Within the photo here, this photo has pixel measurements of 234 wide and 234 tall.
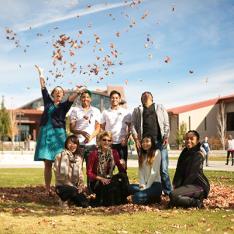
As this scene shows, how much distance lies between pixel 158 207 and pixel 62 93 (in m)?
3.07

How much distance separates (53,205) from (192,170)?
8.72 feet

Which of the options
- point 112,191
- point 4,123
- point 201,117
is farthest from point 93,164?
point 4,123

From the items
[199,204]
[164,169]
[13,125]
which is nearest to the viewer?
[199,204]

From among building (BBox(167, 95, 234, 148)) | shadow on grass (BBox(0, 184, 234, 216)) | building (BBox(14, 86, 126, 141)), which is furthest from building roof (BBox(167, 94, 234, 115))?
shadow on grass (BBox(0, 184, 234, 216))

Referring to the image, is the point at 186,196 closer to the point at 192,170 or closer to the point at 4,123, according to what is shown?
the point at 192,170

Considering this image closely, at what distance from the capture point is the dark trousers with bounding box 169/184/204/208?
8.45 metres

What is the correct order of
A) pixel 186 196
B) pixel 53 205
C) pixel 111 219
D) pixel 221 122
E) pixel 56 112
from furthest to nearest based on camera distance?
pixel 221 122 < pixel 56 112 < pixel 53 205 < pixel 186 196 < pixel 111 219

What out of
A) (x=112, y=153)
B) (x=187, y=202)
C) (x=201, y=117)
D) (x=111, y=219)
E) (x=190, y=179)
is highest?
(x=201, y=117)

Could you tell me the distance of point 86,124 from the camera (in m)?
9.97

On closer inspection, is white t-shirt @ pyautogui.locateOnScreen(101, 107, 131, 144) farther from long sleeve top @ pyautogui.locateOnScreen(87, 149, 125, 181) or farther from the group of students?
long sleeve top @ pyautogui.locateOnScreen(87, 149, 125, 181)

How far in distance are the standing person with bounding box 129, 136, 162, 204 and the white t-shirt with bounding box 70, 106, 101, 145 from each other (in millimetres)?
1260

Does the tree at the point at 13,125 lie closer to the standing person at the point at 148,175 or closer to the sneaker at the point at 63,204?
the sneaker at the point at 63,204

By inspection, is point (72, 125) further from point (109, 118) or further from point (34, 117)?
point (34, 117)

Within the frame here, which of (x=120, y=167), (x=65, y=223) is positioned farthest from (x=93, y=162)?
(x=65, y=223)
